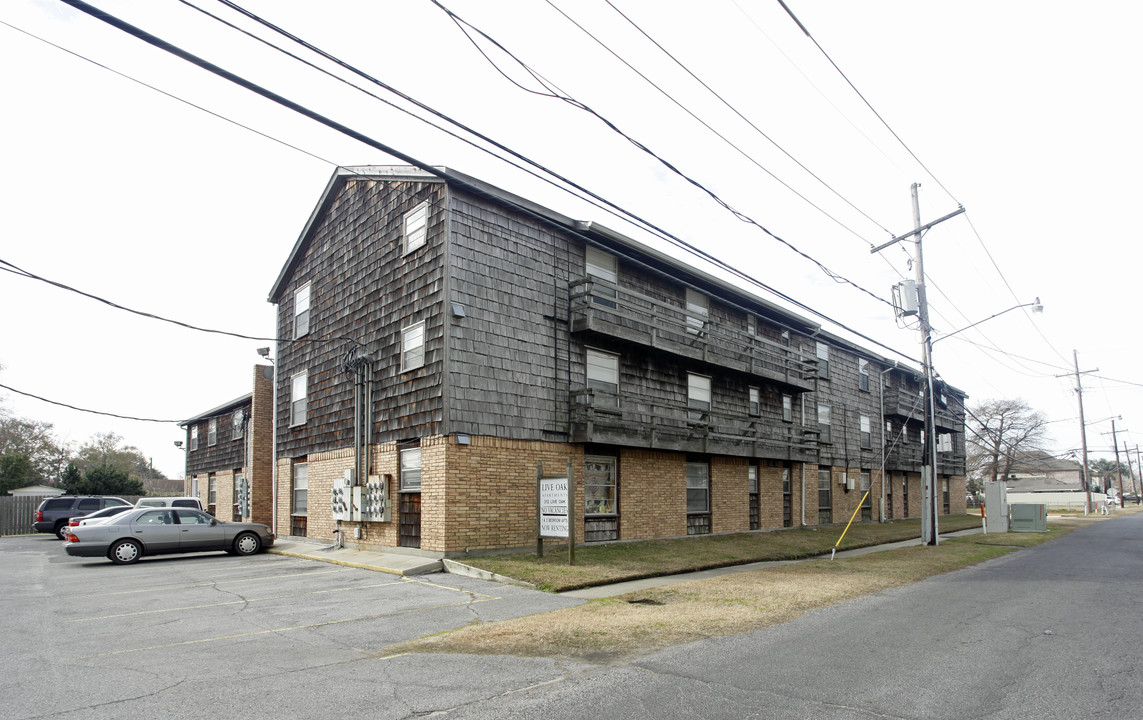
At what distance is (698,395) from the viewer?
2234 cm

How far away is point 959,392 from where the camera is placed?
157ft

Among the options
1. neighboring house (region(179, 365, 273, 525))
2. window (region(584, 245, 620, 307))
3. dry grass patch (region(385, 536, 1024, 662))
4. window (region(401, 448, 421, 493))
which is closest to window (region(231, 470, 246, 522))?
neighboring house (region(179, 365, 273, 525))

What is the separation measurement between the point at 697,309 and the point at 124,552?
56.0 ft

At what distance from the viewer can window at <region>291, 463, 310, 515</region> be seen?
2158 cm

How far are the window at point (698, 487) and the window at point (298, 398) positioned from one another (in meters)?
12.0

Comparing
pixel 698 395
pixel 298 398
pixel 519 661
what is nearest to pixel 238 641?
pixel 519 661

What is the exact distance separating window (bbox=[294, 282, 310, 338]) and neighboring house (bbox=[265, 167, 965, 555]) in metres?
0.10

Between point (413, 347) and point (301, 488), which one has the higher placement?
point (413, 347)

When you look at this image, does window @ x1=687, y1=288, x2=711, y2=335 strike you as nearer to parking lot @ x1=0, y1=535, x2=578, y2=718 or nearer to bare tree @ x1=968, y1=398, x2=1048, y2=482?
parking lot @ x1=0, y1=535, x2=578, y2=718

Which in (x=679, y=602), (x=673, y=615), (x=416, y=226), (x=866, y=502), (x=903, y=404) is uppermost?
(x=416, y=226)

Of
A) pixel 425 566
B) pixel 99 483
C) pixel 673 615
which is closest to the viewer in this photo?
pixel 673 615

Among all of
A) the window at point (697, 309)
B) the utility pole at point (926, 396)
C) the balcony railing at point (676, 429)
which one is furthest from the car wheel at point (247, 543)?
the utility pole at point (926, 396)

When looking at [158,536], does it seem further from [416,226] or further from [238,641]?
[238,641]

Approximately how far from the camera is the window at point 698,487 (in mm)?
21516
